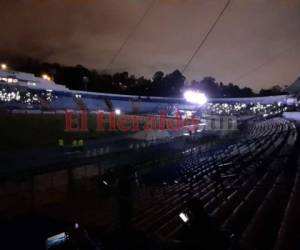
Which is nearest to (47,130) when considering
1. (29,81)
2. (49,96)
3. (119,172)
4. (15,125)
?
(15,125)

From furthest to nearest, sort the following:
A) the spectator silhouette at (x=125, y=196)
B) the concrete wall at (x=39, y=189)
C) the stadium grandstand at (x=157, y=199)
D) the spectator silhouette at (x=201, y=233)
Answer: the concrete wall at (x=39, y=189)
the spectator silhouette at (x=125, y=196)
the stadium grandstand at (x=157, y=199)
the spectator silhouette at (x=201, y=233)

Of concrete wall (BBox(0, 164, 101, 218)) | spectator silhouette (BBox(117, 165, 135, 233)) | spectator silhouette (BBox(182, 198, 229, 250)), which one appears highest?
spectator silhouette (BBox(182, 198, 229, 250))

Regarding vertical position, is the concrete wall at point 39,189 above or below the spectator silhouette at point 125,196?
below

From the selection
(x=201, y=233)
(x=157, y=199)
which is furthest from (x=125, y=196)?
(x=201, y=233)

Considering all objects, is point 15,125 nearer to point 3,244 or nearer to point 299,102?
point 3,244

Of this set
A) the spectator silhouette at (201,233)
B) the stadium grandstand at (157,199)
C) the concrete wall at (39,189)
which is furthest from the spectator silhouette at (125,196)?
the concrete wall at (39,189)

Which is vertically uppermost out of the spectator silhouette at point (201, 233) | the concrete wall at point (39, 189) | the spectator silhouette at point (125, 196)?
the spectator silhouette at point (201, 233)

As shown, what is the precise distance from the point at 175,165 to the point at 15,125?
17594mm

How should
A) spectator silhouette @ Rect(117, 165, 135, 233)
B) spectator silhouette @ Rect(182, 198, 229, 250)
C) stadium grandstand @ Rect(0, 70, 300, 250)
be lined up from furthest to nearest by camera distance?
spectator silhouette @ Rect(117, 165, 135, 233), stadium grandstand @ Rect(0, 70, 300, 250), spectator silhouette @ Rect(182, 198, 229, 250)

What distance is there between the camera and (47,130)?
28000 mm

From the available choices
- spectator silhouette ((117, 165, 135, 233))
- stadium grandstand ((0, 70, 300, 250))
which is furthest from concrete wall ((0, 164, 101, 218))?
spectator silhouette ((117, 165, 135, 233))

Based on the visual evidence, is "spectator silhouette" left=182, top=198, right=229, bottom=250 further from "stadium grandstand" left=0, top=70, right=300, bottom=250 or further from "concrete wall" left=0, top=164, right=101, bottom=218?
"concrete wall" left=0, top=164, right=101, bottom=218

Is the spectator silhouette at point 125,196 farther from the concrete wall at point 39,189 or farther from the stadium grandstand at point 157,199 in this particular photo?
the concrete wall at point 39,189

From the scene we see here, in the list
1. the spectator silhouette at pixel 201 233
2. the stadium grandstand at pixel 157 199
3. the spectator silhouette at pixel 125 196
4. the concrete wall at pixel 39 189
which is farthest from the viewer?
the concrete wall at pixel 39 189
